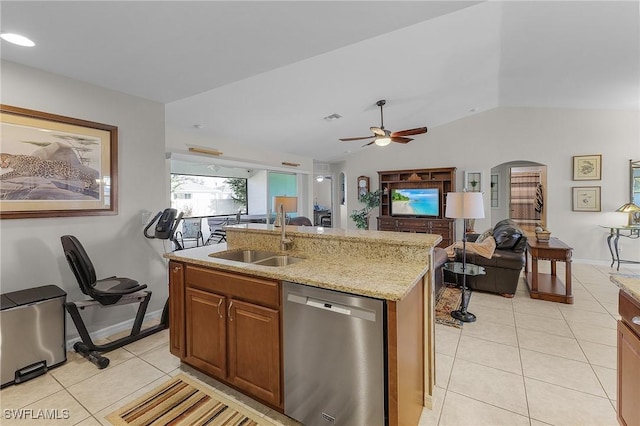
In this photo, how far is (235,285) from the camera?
189 cm

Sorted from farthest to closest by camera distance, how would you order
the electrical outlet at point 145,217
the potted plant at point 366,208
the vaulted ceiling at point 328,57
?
the potted plant at point 366,208 < the electrical outlet at point 145,217 < the vaulted ceiling at point 328,57

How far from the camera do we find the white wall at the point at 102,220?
2311 mm

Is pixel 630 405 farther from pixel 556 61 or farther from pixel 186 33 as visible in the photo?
pixel 556 61

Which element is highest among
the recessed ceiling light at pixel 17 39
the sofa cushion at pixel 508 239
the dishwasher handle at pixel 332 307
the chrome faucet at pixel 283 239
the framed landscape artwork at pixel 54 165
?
the recessed ceiling light at pixel 17 39

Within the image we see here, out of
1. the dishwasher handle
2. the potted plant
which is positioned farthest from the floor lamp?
the potted plant

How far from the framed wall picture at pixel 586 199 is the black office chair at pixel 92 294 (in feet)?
24.2

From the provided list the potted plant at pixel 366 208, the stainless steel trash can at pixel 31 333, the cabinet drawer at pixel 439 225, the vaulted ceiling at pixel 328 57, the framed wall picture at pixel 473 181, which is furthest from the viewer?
the potted plant at pixel 366 208

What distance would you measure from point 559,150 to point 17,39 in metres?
7.89

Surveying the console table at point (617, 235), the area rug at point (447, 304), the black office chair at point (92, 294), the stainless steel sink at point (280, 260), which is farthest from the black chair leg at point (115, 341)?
the console table at point (617, 235)

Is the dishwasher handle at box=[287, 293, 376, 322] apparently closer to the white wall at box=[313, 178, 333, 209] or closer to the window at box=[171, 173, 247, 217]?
the window at box=[171, 173, 247, 217]

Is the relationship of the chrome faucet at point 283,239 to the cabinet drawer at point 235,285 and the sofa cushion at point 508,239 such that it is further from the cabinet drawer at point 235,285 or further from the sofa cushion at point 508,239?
the sofa cushion at point 508,239

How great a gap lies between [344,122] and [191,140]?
2810 mm

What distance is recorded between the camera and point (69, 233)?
2588 mm

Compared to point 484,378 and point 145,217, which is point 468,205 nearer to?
point 484,378
